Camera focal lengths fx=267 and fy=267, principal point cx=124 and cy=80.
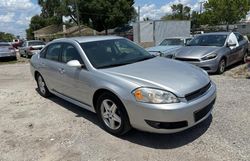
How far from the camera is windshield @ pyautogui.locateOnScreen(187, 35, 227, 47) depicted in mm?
9333

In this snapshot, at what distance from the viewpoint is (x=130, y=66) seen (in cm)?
442

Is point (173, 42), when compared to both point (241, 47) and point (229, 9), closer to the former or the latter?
point (241, 47)

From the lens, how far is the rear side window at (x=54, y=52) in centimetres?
565

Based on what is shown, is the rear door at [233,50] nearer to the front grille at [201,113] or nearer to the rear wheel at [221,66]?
the rear wheel at [221,66]

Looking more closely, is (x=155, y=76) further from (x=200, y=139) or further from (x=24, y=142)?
(x=24, y=142)

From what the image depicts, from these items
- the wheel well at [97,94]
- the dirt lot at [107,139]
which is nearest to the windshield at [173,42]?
the dirt lot at [107,139]

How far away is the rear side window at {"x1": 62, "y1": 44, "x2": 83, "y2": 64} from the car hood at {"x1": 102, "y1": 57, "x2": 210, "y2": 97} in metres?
0.82

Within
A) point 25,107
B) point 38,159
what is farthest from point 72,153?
point 25,107

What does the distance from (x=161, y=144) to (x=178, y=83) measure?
0.92 m

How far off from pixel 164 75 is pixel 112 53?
4.31ft

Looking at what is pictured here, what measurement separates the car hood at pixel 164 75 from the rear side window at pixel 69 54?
822 mm

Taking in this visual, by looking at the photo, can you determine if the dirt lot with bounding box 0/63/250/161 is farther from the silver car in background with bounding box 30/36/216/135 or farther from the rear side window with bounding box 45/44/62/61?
the rear side window with bounding box 45/44/62/61

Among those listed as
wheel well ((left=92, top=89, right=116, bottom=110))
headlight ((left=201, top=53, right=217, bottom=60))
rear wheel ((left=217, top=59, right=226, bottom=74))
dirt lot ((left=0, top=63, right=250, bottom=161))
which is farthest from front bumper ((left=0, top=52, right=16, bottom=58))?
wheel well ((left=92, top=89, right=116, bottom=110))

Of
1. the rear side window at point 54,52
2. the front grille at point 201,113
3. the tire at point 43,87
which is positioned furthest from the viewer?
the tire at point 43,87
